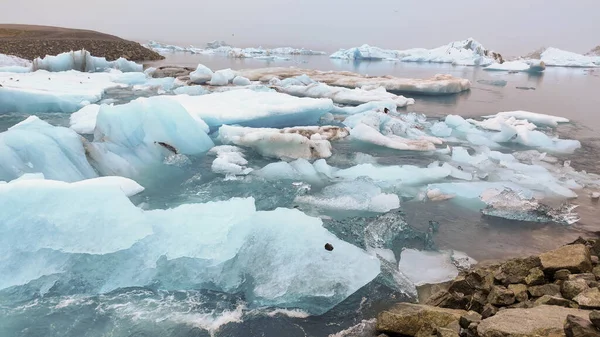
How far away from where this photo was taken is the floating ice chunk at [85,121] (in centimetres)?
792

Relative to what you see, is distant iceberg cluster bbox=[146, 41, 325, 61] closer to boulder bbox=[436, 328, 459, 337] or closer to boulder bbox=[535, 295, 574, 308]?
boulder bbox=[535, 295, 574, 308]

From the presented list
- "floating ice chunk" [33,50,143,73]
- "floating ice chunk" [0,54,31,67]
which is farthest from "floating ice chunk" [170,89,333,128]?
"floating ice chunk" [0,54,31,67]

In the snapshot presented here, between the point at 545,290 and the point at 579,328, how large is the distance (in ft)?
3.68

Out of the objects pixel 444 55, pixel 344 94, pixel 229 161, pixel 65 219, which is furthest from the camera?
pixel 444 55

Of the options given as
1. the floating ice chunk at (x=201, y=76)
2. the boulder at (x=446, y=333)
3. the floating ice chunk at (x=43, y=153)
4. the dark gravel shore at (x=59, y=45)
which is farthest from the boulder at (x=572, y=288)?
the dark gravel shore at (x=59, y=45)

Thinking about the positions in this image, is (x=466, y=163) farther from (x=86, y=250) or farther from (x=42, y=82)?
(x=42, y=82)

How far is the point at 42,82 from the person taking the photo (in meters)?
12.5

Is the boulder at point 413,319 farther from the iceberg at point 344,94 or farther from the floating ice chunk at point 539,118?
the iceberg at point 344,94

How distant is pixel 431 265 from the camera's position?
4.09m

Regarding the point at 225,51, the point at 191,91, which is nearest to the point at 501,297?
the point at 191,91

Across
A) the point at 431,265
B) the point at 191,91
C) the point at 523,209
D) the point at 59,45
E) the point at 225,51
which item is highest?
the point at 59,45

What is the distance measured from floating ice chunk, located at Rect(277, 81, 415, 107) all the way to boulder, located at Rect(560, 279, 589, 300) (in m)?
10.9

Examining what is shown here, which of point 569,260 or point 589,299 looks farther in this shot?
point 569,260

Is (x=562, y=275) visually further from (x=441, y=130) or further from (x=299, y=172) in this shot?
(x=441, y=130)
